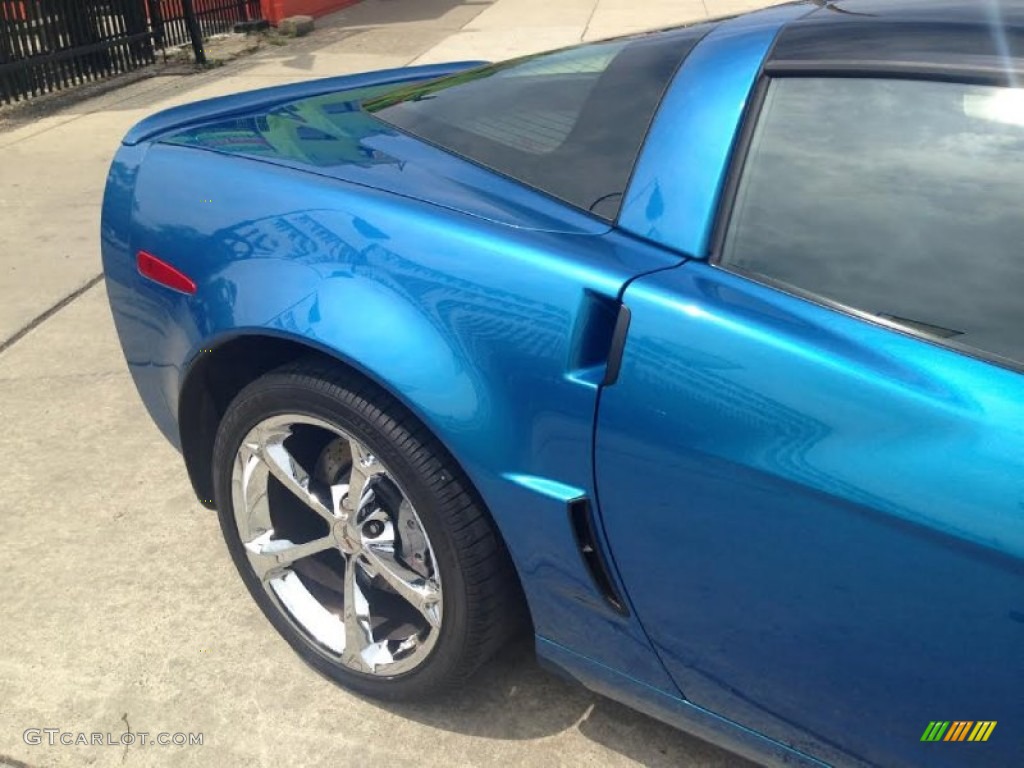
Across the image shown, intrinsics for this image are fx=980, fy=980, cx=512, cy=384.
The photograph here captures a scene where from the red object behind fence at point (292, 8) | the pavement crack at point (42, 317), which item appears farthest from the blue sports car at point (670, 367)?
the red object behind fence at point (292, 8)

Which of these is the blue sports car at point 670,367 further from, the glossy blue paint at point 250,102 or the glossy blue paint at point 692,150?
the glossy blue paint at point 250,102

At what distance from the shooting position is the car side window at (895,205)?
146cm

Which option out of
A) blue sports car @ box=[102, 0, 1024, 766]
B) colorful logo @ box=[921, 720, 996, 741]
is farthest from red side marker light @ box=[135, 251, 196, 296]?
colorful logo @ box=[921, 720, 996, 741]

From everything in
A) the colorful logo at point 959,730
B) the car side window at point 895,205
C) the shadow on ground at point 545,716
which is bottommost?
the shadow on ground at point 545,716

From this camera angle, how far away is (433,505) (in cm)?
184

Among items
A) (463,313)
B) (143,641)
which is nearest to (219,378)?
(143,641)

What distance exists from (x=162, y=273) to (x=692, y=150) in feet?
3.95

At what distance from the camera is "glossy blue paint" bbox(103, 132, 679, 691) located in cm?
A: 165

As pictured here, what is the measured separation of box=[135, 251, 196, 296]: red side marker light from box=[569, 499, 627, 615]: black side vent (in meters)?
0.99

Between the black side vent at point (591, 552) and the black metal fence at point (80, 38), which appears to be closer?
the black side vent at point (591, 552)

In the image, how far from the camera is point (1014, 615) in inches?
51.8

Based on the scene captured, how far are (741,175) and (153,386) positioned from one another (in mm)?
1524

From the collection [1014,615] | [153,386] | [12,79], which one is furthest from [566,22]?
→ [1014,615]

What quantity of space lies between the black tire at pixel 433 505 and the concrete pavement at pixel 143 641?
200 millimetres
